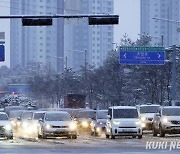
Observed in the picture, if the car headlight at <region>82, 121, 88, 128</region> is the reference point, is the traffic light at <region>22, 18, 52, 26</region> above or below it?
above

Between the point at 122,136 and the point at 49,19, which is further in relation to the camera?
the point at 122,136

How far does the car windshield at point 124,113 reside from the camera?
145 feet

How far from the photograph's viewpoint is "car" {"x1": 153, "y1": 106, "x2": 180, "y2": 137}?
45844 mm

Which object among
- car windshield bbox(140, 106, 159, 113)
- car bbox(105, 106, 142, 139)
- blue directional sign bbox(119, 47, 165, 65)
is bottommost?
car bbox(105, 106, 142, 139)

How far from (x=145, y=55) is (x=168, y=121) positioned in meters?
21.1

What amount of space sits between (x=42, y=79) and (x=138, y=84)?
48.1m

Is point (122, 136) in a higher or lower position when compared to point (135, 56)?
lower

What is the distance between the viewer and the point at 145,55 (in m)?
66.6

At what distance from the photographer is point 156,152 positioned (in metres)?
28.2

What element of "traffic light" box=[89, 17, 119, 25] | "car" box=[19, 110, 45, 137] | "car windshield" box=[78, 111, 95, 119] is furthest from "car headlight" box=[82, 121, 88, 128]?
"traffic light" box=[89, 17, 119, 25]

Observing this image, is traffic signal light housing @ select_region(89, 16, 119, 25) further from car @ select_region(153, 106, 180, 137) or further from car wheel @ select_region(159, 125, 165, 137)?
car wheel @ select_region(159, 125, 165, 137)

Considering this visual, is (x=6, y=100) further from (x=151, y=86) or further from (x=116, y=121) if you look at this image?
(x=116, y=121)

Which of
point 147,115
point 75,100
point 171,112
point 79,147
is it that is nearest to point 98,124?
point 147,115

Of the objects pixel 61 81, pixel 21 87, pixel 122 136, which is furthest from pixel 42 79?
pixel 122 136
